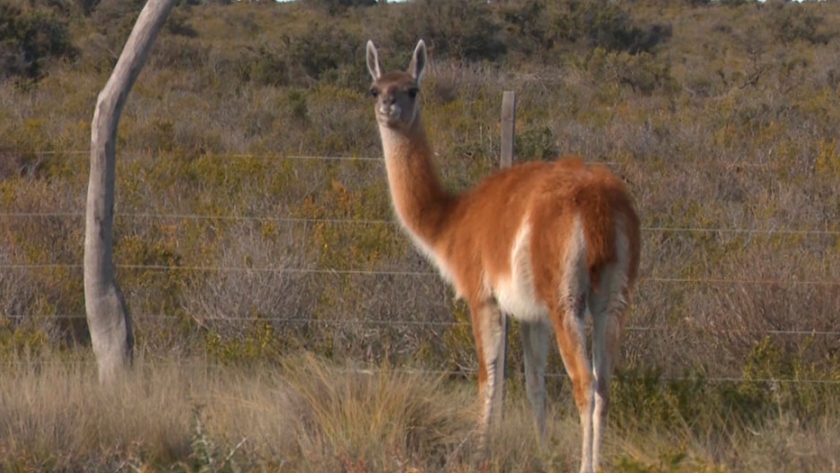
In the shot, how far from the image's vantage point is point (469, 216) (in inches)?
219

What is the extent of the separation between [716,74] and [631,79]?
366cm

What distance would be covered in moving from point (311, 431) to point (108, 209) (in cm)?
172

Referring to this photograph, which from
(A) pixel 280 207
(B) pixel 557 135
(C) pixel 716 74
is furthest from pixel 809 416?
(C) pixel 716 74

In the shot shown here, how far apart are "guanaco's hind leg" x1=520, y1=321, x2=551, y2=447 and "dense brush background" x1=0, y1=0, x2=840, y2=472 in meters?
0.22

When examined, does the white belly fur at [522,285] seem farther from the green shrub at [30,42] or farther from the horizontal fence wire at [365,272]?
the green shrub at [30,42]

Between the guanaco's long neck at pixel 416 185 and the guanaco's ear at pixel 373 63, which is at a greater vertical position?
the guanaco's ear at pixel 373 63

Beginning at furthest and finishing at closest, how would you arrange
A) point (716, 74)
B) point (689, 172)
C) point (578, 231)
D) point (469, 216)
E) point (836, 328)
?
point (716, 74)
point (689, 172)
point (836, 328)
point (469, 216)
point (578, 231)

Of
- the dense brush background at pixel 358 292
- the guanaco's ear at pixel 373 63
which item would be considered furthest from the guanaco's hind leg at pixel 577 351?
the guanaco's ear at pixel 373 63

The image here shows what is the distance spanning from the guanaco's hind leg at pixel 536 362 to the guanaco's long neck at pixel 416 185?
71cm

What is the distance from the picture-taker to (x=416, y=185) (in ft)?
19.3

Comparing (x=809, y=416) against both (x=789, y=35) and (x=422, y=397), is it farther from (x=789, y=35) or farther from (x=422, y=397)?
(x=789, y=35)

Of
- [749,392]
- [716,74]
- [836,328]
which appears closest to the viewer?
[749,392]

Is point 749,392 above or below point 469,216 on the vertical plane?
below

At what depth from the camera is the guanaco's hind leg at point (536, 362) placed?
549 centimetres
